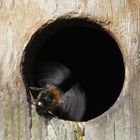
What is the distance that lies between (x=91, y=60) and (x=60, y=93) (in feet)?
1.04

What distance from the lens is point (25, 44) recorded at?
6.84 ft

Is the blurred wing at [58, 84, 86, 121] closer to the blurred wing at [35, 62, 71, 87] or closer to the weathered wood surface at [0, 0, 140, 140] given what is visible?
the blurred wing at [35, 62, 71, 87]

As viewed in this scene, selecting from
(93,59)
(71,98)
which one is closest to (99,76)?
(93,59)

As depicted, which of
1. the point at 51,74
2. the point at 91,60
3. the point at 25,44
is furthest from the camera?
the point at 91,60

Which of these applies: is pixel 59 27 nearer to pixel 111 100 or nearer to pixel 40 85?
pixel 40 85

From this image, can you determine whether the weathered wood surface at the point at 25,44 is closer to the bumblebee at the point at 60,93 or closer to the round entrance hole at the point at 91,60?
the bumblebee at the point at 60,93

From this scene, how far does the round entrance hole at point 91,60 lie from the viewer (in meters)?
Result: 2.54

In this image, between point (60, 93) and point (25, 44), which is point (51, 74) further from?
point (25, 44)

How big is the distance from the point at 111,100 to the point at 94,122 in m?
0.76

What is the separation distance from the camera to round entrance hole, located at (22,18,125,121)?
8.33 feet

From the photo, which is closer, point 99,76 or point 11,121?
point 11,121

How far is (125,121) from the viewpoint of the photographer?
205 centimetres

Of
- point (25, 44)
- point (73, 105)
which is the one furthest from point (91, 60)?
point (25, 44)

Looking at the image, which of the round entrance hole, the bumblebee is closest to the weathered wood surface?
the bumblebee
